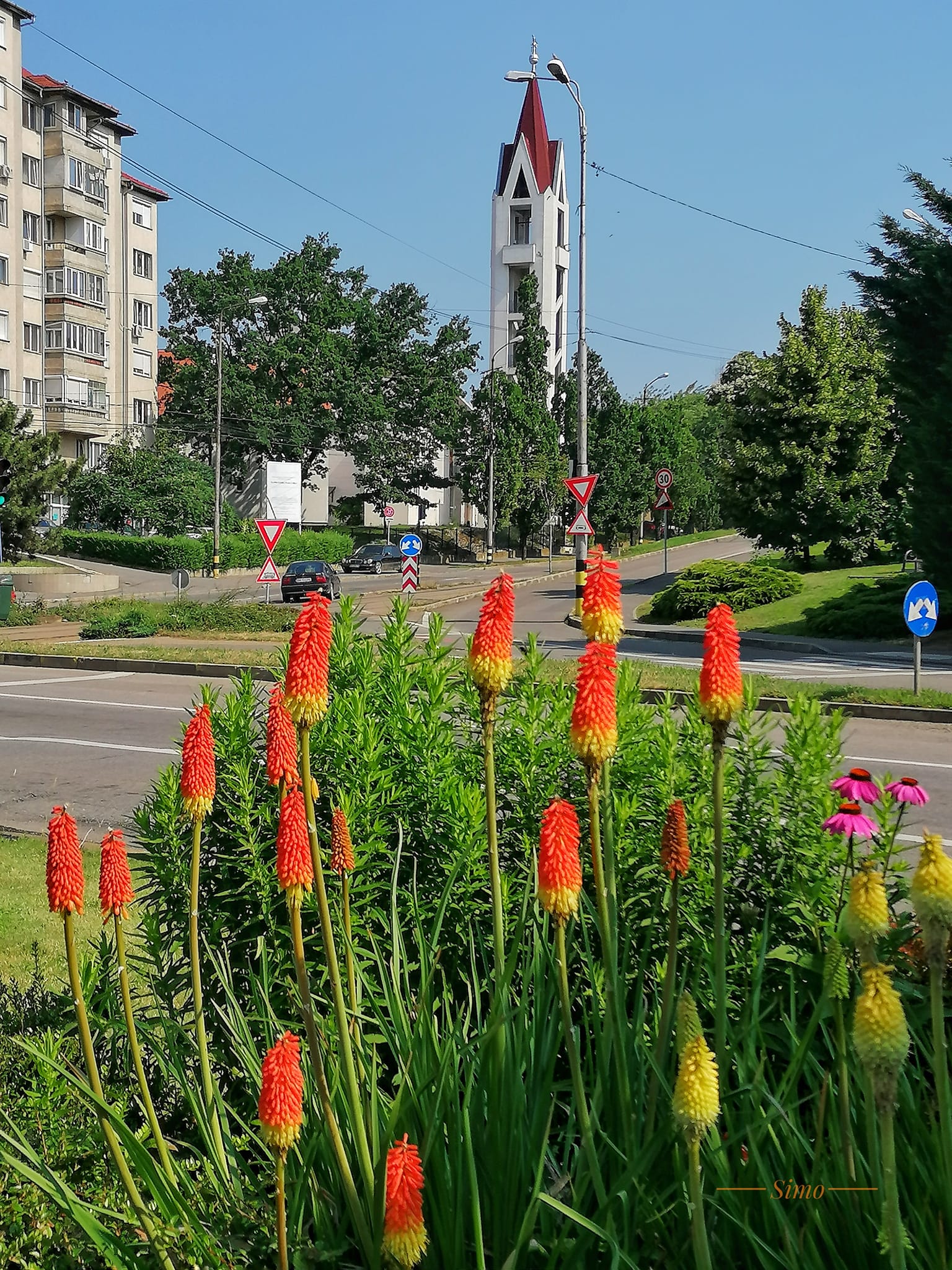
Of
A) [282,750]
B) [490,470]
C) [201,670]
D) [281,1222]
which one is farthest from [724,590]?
[490,470]

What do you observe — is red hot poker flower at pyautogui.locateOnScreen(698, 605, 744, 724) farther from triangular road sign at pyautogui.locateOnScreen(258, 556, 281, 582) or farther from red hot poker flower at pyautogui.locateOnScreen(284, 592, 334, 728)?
triangular road sign at pyautogui.locateOnScreen(258, 556, 281, 582)

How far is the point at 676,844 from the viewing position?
220 cm

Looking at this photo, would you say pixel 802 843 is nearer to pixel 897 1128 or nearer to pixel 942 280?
pixel 897 1128

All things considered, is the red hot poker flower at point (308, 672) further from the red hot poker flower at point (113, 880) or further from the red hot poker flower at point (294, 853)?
the red hot poker flower at point (113, 880)

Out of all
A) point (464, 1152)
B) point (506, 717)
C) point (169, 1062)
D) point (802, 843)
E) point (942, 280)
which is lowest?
point (169, 1062)

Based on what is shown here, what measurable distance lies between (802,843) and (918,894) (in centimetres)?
186

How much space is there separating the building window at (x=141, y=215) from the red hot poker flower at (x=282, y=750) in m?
74.0

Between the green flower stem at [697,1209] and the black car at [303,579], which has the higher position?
the black car at [303,579]

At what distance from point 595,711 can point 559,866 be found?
0.27m

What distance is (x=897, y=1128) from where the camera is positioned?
220 cm

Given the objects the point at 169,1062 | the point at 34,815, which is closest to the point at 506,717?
the point at 169,1062

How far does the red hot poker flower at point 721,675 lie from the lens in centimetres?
196

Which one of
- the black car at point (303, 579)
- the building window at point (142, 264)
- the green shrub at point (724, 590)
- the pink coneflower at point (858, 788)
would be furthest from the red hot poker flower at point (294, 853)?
the building window at point (142, 264)

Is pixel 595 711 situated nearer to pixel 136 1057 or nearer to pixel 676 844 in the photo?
pixel 676 844
